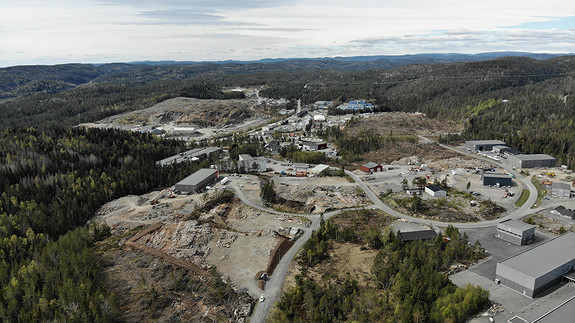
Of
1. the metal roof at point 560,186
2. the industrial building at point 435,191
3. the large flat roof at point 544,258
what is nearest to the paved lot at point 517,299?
the large flat roof at point 544,258

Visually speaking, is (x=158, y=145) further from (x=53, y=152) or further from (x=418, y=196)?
(x=418, y=196)

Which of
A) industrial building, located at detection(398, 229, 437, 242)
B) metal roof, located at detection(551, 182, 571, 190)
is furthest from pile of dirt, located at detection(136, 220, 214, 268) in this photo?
metal roof, located at detection(551, 182, 571, 190)

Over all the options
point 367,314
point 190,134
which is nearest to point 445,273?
point 367,314

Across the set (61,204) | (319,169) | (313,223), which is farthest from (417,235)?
(61,204)

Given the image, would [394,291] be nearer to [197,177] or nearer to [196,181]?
[196,181]

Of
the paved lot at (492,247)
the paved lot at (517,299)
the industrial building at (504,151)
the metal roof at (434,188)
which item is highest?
the metal roof at (434,188)

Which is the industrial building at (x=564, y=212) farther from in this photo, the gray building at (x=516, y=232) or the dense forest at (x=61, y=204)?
the dense forest at (x=61, y=204)
